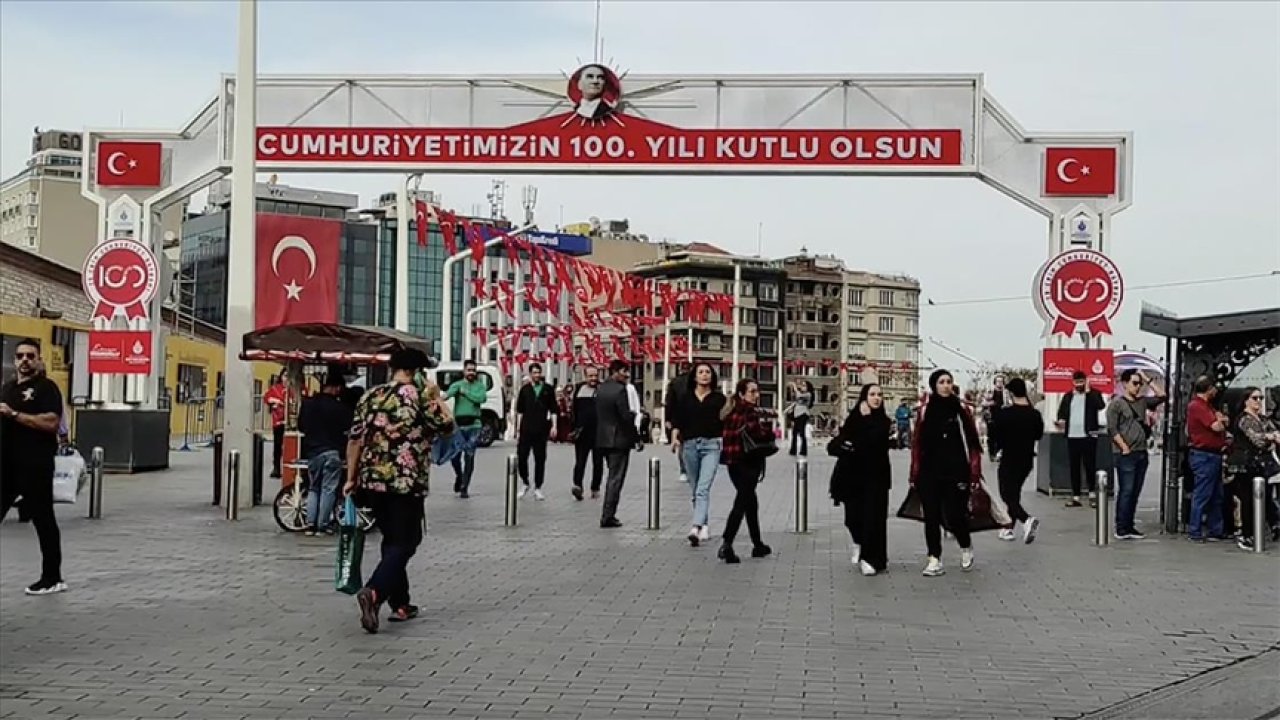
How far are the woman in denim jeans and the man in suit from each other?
1487mm

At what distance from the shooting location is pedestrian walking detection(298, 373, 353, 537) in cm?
1434

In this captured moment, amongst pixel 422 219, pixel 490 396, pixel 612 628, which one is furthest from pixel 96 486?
pixel 490 396

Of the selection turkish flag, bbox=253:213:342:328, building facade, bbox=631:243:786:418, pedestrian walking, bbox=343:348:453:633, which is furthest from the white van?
building facade, bbox=631:243:786:418

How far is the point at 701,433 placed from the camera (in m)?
14.3

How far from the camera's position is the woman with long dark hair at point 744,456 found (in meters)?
13.3

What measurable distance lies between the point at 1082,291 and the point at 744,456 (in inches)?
368

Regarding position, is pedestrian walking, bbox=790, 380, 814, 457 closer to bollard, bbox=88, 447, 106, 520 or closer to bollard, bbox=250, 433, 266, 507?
bollard, bbox=250, 433, 266, 507

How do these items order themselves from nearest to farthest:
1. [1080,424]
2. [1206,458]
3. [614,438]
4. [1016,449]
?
[1206,458] → [1016,449] → [614,438] → [1080,424]

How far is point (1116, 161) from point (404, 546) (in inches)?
592

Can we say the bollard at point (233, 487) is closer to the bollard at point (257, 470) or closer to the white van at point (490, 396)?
the bollard at point (257, 470)

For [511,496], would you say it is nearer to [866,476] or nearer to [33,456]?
[866,476]

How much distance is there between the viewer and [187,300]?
7606 centimetres

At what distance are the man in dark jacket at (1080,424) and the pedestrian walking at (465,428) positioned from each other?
25.7 ft

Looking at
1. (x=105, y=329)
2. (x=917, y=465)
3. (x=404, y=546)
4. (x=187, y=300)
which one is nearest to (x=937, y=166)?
(x=917, y=465)
